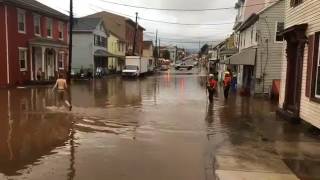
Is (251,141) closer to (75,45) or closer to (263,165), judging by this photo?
(263,165)

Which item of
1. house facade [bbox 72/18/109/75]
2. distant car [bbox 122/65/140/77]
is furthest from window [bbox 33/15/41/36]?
distant car [bbox 122/65/140/77]

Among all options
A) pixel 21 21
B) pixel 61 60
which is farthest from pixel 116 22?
pixel 21 21

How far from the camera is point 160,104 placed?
2388 centimetres

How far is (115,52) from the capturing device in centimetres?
7600

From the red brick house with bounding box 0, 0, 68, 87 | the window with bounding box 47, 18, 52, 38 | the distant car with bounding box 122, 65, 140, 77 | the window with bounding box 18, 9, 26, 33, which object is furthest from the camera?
the distant car with bounding box 122, 65, 140, 77

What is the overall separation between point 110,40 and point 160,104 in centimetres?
4958

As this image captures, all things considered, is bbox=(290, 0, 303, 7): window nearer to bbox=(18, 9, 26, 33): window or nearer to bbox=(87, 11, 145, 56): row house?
bbox=(18, 9, 26, 33): window

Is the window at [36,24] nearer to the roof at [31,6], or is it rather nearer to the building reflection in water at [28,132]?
the roof at [31,6]

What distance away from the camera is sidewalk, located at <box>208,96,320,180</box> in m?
9.27

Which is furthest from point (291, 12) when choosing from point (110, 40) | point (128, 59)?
point (110, 40)

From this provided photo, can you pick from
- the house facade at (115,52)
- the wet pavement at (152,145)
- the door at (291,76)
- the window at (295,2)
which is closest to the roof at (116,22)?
the house facade at (115,52)

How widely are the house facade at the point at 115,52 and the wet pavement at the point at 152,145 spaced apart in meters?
48.9

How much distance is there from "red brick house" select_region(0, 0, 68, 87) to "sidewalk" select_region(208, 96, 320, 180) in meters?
20.3

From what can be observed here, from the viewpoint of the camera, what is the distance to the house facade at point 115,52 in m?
70.6
